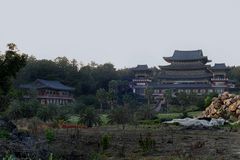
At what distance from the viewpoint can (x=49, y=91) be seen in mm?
75438

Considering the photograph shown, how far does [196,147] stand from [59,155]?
5490mm

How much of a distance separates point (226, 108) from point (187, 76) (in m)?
38.2

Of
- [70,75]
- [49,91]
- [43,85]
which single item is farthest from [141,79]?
[43,85]

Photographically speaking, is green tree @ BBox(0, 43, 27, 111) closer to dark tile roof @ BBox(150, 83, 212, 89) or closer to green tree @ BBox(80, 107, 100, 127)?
green tree @ BBox(80, 107, 100, 127)

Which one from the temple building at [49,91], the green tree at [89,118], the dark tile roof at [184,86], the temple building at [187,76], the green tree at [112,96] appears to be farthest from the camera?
the temple building at [187,76]

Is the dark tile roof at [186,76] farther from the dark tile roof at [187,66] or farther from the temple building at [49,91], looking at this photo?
the temple building at [49,91]

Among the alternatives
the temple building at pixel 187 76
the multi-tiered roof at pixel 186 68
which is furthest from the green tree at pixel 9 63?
the multi-tiered roof at pixel 186 68

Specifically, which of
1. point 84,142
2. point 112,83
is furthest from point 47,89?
point 84,142

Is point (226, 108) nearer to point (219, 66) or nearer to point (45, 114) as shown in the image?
point (45, 114)

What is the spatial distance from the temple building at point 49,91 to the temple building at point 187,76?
13.7m

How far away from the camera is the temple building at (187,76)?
7969 centimetres

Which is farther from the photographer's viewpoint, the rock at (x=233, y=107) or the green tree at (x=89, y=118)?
the rock at (x=233, y=107)

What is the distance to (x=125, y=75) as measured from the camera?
3708 inches

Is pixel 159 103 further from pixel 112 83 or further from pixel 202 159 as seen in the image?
pixel 202 159
